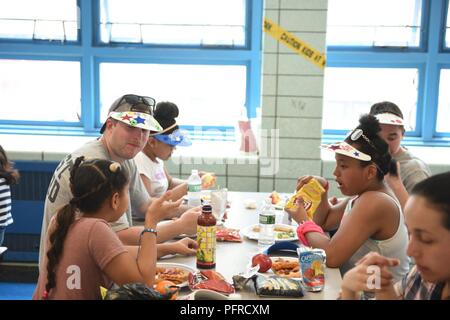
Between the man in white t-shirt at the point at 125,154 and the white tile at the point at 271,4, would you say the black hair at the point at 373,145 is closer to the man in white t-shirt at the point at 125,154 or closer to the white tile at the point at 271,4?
the man in white t-shirt at the point at 125,154

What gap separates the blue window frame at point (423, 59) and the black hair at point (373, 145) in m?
2.25

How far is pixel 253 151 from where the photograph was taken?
4.86 meters

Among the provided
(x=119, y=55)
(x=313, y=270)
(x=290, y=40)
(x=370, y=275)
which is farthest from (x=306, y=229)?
(x=119, y=55)

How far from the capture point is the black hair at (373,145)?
9.01ft

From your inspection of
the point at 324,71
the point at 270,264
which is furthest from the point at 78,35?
the point at 270,264

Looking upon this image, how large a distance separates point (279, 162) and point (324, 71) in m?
0.82

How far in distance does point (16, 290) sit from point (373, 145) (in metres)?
3.23

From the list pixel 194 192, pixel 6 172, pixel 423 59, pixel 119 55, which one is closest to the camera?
pixel 194 192

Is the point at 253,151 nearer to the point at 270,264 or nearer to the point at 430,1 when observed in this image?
the point at 430,1

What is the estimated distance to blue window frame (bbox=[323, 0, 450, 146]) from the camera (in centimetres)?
500

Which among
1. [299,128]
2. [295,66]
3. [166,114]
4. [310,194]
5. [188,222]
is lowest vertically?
[188,222]

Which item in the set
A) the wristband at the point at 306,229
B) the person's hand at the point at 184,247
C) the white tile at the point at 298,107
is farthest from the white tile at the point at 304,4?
the person's hand at the point at 184,247

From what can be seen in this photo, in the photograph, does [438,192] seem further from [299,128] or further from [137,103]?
Result: [299,128]

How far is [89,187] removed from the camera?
2271 mm
